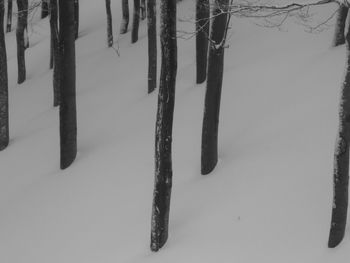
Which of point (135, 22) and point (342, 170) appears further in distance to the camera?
point (135, 22)

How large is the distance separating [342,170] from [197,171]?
4233mm

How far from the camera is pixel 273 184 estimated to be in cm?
951

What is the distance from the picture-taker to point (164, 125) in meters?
8.64

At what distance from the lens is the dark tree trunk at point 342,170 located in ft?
23.2

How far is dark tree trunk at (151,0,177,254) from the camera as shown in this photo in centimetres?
827

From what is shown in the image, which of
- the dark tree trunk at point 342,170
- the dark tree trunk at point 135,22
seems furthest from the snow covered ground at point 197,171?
the dark tree trunk at point 135,22

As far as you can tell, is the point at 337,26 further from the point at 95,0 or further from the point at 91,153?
the point at 95,0

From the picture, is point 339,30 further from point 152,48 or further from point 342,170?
point 342,170

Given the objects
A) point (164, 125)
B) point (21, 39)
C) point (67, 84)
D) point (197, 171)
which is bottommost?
point (21, 39)

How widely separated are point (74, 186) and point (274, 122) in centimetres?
492

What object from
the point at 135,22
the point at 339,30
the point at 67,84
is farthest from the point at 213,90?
the point at 135,22

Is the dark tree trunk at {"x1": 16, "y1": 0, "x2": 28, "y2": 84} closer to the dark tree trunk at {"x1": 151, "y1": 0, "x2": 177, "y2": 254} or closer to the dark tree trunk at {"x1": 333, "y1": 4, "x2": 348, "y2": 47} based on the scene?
the dark tree trunk at {"x1": 333, "y1": 4, "x2": 348, "y2": 47}

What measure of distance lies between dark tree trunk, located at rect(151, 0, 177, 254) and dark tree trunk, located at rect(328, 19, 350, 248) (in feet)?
9.09

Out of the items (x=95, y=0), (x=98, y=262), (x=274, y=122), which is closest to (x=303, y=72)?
(x=274, y=122)
